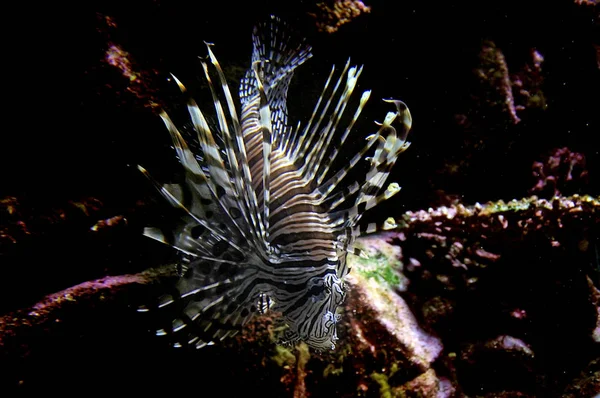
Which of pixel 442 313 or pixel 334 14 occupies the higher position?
pixel 334 14

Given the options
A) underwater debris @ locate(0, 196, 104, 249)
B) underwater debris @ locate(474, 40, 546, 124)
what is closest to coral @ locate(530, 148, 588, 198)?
underwater debris @ locate(474, 40, 546, 124)

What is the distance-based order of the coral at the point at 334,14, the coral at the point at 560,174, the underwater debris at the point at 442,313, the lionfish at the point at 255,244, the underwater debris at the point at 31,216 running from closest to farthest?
1. the lionfish at the point at 255,244
2. the underwater debris at the point at 31,216
3. the underwater debris at the point at 442,313
4. the coral at the point at 334,14
5. the coral at the point at 560,174

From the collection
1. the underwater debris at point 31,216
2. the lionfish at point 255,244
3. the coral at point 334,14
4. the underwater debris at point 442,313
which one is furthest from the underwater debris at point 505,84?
the underwater debris at point 31,216

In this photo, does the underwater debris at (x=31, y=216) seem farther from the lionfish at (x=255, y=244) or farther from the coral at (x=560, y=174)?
the coral at (x=560, y=174)

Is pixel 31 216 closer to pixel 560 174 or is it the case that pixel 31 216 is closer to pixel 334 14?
pixel 334 14

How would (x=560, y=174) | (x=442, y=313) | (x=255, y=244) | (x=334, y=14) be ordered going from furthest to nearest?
1. (x=560, y=174)
2. (x=334, y=14)
3. (x=442, y=313)
4. (x=255, y=244)

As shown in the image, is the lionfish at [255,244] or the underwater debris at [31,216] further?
the underwater debris at [31,216]

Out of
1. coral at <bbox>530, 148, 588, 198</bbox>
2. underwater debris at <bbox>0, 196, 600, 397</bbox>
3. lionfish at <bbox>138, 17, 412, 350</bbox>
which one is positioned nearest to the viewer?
lionfish at <bbox>138, 17, 412, 350</bbox>

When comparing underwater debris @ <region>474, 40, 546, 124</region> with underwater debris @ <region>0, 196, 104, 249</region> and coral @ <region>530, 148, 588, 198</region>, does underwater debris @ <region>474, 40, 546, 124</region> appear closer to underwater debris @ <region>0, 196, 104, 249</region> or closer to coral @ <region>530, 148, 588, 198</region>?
coral @ <region>530, 148, 588, 198</region>

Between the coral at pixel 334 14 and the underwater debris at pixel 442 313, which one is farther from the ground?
the coral at pixel 334 14

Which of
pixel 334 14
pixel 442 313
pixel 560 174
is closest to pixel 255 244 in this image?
pixel 442 313

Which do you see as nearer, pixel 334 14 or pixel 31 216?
pixel 31 216

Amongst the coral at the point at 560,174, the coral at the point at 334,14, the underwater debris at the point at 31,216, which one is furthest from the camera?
the coral at the point at 560,174
